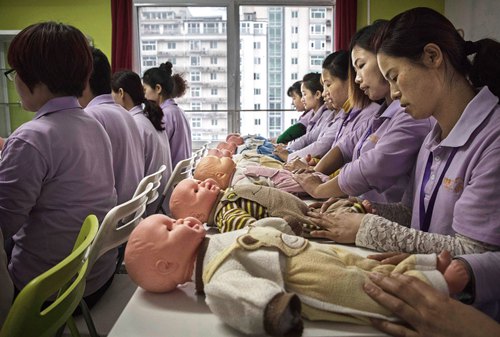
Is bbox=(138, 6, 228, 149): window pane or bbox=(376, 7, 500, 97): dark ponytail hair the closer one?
bbox=(376, 7, 500, 97): dark ponytail hair

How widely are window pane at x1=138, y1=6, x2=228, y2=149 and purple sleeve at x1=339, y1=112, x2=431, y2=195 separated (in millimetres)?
5243

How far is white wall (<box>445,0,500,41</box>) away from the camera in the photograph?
5.01 metres

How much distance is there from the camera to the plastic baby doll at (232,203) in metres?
1.57

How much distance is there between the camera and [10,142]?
1.52 meters

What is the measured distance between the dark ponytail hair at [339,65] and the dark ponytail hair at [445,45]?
1865 millimetres

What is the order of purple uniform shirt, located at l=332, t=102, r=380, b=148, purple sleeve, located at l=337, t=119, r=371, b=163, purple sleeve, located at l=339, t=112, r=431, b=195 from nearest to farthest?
purple sleeve, located at l=339, t=112, r=431, b=195, purple uniform shirt, located at l=332, t=102, r=380, b=148, purple sleeve, located at l=337, t=119, r=371, b=163

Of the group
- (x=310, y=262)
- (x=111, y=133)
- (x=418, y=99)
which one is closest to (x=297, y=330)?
(x=310, y=262)

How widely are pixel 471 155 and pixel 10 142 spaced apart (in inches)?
58.5

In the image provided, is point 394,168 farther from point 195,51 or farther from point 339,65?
point 195,51

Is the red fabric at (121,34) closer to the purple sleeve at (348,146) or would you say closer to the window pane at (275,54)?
the window pane at (275,54)

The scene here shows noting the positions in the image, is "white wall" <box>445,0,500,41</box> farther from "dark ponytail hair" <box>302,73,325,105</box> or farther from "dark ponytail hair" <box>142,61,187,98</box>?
"dark ponytail hair" <box>142,61,187,98</box>

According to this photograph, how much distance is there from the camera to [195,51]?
6.98 metres

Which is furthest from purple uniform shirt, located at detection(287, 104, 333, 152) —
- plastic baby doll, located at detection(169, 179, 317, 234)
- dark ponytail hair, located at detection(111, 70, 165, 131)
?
plastic baby doll, located at detection(169, 179, 317, 234)

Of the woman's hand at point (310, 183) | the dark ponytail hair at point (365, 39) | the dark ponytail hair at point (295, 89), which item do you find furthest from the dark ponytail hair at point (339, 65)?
the dark ponytail hair at point (295, 89)
